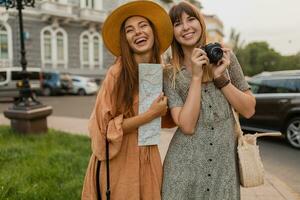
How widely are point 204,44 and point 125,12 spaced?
1.54 ft

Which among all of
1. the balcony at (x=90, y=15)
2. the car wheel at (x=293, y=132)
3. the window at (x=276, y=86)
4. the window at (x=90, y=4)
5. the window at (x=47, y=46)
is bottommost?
the car wheel at (x=293, y=132)

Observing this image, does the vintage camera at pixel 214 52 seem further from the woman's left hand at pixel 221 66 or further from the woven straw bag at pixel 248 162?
the woven straw bag at pixel 248 162

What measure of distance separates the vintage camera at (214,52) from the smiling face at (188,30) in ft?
0.48

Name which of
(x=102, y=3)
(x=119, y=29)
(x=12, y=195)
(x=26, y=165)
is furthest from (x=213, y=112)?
(x=102, y=3)

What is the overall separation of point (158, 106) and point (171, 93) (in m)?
0.10

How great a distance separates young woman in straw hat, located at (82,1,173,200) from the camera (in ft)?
6.63

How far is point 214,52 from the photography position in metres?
1.90

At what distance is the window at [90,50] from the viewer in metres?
31.4

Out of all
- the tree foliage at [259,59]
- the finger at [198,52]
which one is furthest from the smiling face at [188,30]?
the tree foliage at [259,59]

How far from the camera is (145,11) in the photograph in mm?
2129

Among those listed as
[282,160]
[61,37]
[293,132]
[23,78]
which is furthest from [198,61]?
[61,37]

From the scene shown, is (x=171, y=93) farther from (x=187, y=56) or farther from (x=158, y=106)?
(x=187, y=56)

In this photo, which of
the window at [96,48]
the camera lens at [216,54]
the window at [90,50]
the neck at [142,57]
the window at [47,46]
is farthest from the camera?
the window at [96,48]

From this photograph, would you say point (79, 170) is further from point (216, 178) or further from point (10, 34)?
point (10, 34)
